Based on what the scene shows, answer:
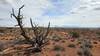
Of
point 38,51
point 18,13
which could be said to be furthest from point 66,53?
point 18,13

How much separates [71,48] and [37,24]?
17.8 feet

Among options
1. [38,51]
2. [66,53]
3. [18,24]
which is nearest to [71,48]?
[66,53]

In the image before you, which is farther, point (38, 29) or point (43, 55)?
point (38, 29)

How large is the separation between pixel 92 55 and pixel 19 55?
26.2 feet

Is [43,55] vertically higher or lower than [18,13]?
lower

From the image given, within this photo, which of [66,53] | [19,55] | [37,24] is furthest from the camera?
[37,24]

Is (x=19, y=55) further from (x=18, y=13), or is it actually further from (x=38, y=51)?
(x=18, y=13)

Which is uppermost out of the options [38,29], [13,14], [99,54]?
[13,14]

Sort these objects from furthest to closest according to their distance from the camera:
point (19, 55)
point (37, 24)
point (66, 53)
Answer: point (37, 24) → point (66, 53) → point (19, 55)

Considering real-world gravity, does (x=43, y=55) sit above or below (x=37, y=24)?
below

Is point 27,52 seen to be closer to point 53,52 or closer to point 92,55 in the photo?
point 53,52

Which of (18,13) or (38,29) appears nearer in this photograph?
(18,13)

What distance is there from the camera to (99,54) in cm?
2434

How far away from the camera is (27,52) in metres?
24.3
